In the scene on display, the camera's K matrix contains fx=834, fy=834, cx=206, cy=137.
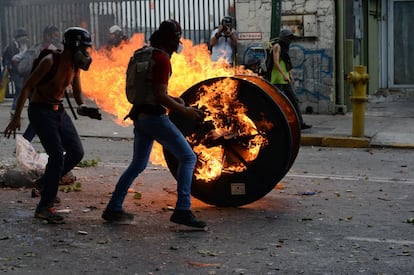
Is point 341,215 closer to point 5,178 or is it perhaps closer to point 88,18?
point 5,178

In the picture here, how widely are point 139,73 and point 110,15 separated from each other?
44.4 feet

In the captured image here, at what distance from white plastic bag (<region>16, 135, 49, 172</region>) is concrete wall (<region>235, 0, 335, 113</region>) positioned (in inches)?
325

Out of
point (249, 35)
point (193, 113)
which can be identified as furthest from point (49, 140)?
point (249, 35)

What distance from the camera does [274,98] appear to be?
8.28 metres

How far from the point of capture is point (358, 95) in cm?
Answer: 1310

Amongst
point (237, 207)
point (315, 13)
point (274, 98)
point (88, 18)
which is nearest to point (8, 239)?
point (237, 207)

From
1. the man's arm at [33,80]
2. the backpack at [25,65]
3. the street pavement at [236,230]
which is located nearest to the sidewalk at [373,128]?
the street pavement at [236,230]

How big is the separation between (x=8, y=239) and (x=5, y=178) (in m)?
2.44

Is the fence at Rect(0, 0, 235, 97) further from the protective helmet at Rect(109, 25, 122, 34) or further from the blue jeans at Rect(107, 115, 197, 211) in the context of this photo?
the blue jeans at Rect(107, 115, 197, 211)

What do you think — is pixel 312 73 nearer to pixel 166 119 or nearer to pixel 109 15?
pixel 109 15

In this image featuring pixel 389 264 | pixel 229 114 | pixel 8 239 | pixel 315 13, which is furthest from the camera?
pixel 315 13

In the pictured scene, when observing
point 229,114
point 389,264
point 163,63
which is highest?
point 163,63

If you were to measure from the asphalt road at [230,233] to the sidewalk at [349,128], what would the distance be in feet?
10.1

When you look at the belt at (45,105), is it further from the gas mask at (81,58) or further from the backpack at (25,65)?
the backpack at (25,65)
